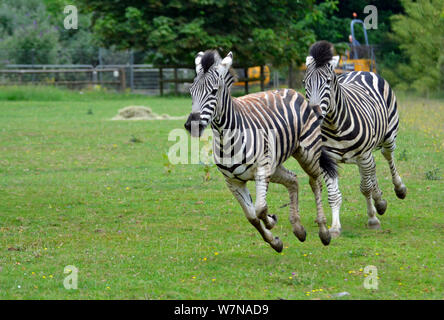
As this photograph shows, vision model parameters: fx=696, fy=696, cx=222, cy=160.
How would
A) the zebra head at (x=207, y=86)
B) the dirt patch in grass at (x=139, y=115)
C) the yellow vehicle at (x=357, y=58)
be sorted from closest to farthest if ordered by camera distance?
the zebra head at (x=207, y=86)
the dirt patch in grass at (x=139, y=115)
the yellow vehicle at (x=357, y=58)

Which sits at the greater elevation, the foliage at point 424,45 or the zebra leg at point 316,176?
the foliage at point 424,45

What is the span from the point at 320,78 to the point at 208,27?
920 inches

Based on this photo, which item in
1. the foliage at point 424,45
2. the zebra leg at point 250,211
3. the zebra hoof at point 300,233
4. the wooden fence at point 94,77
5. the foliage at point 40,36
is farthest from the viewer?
the foliage at point 40,36

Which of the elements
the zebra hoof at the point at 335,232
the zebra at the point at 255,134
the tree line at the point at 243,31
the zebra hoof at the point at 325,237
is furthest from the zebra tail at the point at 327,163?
the tree line at the point at 243,31

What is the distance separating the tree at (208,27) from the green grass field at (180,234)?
13.9m

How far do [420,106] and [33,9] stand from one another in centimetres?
3522

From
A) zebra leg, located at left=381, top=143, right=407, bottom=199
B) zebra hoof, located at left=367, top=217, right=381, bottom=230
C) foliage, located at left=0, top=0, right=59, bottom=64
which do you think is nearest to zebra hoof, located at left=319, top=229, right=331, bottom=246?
zebra hoof, located at left=367, top=217, right=381, bottom=230

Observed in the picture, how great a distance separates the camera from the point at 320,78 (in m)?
7.93

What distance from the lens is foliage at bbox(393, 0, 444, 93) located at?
29.1m

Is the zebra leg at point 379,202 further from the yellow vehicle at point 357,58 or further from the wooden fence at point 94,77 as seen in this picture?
the wooden fence at point 94,77

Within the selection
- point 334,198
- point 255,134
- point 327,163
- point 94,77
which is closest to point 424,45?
point 94,77

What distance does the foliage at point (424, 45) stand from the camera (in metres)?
29.1

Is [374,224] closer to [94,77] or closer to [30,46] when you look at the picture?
[94,77]

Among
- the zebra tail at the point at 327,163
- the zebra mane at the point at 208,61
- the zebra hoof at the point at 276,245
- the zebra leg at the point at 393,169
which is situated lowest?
the zebra hoof at the point at 276,245
